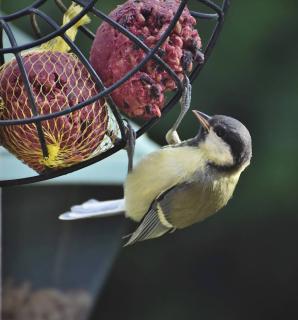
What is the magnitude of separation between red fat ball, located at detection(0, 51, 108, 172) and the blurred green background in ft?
6.82

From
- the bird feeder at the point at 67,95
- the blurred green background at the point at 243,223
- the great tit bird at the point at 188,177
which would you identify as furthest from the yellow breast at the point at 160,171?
the blurred green background at the point at 243,223

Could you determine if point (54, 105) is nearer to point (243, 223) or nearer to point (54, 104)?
point (54, 104)

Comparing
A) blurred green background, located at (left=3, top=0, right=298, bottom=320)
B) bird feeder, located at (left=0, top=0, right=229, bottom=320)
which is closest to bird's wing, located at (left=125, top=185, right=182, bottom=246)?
bird feeder, located at (left=0, top=0, right=229, bottom=320)

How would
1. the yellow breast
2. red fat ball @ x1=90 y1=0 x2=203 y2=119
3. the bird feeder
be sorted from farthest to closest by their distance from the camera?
the yellow breast < red fat ball @ x1=90 y1=0 x2=203 y2=119 < the bird feeder

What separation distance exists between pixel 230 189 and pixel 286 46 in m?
2.31

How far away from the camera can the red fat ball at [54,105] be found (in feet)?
5.95

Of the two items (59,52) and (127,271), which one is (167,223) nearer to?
(59,52)

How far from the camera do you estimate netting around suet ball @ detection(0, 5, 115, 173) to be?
1.81 meters

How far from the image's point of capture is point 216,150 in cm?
219

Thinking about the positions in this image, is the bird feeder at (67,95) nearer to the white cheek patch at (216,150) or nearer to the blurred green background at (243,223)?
the white cheek patch at (216,150)

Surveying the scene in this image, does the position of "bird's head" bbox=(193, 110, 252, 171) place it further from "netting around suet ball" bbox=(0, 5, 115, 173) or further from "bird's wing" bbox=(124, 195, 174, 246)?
"netting around suet ball" bbox=(0, 5, 115, 173)

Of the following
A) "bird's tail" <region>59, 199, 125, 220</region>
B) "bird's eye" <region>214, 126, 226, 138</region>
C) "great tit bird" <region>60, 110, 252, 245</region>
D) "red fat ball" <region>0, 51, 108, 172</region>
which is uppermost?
"red fat ball" <region>0, 51, 108, 172</region>

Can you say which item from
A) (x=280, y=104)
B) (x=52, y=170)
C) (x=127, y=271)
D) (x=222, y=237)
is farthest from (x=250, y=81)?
(x=52, y=170)

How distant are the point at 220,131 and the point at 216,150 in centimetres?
7
